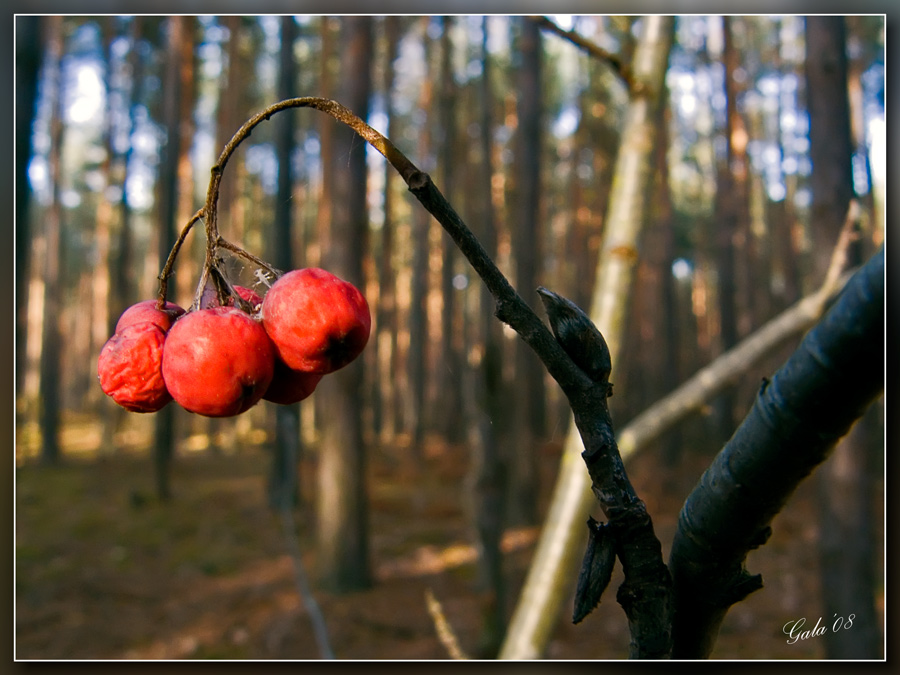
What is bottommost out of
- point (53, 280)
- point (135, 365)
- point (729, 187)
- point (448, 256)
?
point (135, 365)

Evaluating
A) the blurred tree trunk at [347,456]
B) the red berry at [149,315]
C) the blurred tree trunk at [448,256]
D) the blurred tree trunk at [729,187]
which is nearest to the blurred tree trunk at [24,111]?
the blurred tree trunk at [347,456]

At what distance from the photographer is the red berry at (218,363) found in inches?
27.2

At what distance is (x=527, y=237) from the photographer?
8.45m

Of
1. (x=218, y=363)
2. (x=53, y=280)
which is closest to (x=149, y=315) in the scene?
(x=218, y=363)

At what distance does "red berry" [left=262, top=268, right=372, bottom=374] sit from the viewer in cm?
70

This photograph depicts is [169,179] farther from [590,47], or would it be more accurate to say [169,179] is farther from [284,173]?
[590,47]

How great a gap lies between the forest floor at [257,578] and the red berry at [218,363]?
5058 mm

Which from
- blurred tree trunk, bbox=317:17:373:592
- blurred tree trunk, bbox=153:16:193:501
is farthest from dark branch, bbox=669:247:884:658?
blurred tree trunk, bbox=153:16:193:501

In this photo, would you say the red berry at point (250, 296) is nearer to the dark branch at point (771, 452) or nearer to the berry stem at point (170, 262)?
the berry stem at point (170, 262)

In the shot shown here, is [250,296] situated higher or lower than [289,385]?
higher

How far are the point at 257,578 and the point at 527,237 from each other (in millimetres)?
5178

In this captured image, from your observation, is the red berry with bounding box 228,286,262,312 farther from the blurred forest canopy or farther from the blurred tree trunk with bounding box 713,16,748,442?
the blurred tree trunk with bounding box 713,16,748,442

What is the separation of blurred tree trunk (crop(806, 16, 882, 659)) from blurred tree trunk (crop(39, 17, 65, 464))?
1296 centimetres

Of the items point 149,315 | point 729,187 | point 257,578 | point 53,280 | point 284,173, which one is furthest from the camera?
point 53,280
